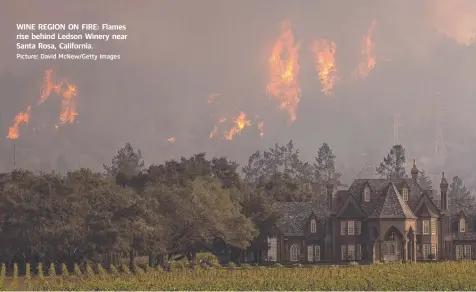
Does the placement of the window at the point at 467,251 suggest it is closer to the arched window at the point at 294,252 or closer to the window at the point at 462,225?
the window at the point at 462,225

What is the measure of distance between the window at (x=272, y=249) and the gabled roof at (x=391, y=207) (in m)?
12.8

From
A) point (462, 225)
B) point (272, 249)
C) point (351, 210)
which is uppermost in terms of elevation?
point (351, 210)

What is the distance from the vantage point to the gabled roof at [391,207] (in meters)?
105

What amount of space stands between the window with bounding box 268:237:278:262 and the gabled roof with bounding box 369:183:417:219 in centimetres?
1283

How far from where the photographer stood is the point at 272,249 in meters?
111

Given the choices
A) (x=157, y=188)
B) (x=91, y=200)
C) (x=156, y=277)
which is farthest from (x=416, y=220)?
(x=156, y=277)

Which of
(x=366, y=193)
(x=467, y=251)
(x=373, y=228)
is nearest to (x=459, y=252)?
(x=467, y=251)

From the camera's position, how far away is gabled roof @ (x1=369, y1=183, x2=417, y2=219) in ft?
346

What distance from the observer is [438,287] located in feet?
220

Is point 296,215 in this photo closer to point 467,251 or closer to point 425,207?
point 425,207

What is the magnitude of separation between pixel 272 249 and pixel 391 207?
16.0 meters

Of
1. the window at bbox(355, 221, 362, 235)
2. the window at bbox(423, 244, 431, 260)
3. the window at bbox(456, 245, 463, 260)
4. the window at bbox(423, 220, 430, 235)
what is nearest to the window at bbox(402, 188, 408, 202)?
the window at bbox(423, 220, 430, 235)

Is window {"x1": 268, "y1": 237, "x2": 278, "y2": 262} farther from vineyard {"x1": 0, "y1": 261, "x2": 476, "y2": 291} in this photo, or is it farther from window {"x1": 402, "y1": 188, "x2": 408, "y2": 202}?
vineyard {"x1": 0, "y1": 261, "x2": 476, "y2": 291}

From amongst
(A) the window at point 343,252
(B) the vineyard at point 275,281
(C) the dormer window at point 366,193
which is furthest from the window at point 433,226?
(B) the vineyard at point 275,281
